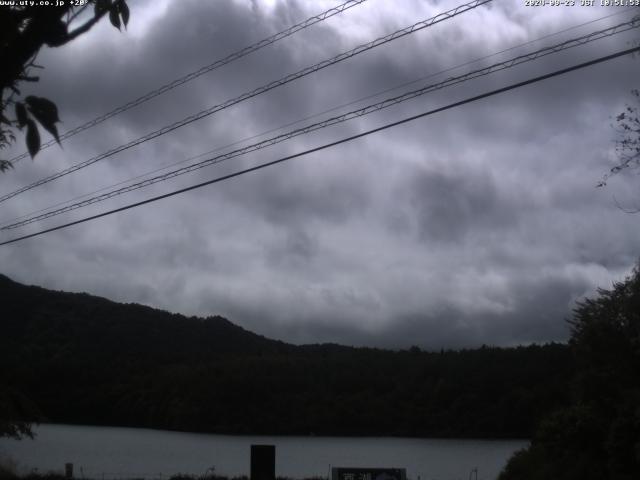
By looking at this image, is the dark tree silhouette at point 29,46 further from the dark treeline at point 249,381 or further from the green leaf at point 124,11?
the dark treeline at point 249,381

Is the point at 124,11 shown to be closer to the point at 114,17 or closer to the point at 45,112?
the point at 114,17

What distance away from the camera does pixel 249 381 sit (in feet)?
297

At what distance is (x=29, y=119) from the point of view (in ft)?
11.5

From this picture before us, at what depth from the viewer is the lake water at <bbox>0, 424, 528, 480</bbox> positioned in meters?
48.0

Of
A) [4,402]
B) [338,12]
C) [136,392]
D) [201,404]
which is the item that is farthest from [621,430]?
[201,404]

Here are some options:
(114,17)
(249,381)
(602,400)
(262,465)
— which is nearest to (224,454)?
(249,381)

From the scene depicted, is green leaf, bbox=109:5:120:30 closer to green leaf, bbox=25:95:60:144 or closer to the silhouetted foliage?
green leaf, bbox=25:95:60:144

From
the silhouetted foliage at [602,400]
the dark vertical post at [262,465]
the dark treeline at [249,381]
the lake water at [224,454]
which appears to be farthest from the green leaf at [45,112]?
the dark treeline at [249,381]

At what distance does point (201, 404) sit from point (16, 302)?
145ft

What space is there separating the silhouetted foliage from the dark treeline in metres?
37.0

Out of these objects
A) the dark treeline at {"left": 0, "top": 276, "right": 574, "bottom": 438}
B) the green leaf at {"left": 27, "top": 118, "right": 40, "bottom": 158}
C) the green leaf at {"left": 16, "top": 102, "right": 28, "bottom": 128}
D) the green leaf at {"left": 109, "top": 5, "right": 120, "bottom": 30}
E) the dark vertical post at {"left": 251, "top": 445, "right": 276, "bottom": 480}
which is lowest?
the dark vertical post at {"left": 251, "top": 445, "right": 276, "bottom": 480}

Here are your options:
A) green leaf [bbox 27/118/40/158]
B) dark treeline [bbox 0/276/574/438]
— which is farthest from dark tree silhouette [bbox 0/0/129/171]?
dark treeline [bbox 0/276/574/438]

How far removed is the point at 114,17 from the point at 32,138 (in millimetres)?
968

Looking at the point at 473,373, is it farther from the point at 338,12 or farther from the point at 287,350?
the point at 338,12
